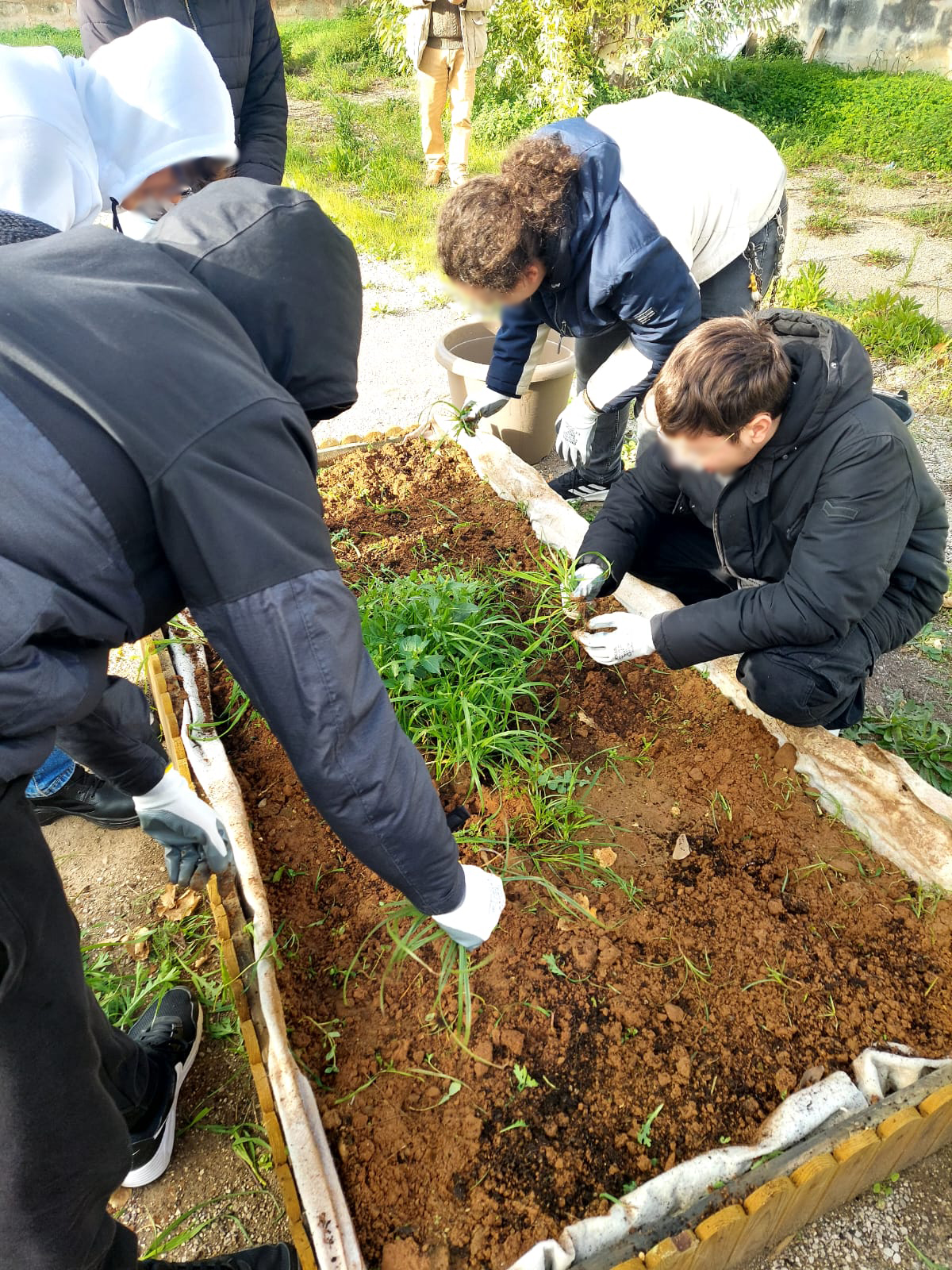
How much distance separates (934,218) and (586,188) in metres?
5.87

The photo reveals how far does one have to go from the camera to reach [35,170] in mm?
1302

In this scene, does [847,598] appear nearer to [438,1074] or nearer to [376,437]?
[438,1074]

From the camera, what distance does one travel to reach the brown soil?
53.9 inches

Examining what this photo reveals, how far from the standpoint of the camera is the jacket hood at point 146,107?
1454 millimetres

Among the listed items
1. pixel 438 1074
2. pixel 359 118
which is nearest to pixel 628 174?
pixel 438 1074

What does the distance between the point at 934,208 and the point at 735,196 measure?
5.52 metres

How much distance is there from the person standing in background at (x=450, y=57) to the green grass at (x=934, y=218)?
3.76m

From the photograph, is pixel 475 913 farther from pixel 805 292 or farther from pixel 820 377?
pixel 805 292

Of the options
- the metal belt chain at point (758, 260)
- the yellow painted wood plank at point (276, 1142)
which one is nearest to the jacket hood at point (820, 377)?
the metal belt chain at point (758, 260)

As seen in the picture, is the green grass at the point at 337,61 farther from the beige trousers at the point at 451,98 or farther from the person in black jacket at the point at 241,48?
the person in black jacket at the point at 241,48

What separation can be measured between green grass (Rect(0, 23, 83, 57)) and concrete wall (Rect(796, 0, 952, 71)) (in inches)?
422

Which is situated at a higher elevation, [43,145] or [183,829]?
[43,145]

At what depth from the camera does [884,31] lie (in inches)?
365

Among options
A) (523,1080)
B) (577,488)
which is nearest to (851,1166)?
(523,1080)
